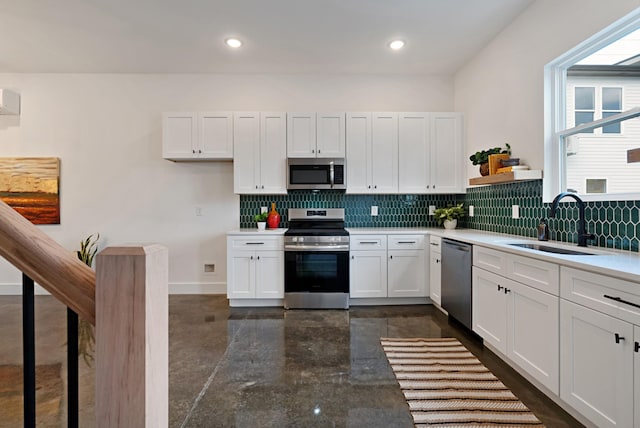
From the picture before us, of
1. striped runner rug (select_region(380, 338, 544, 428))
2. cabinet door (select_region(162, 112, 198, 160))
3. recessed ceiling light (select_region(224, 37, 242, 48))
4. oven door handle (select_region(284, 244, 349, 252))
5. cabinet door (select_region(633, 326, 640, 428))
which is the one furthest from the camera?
cabinet door (select_region(162, 112, 198, 160))

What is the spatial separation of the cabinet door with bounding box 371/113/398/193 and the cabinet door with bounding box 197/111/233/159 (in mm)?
1725

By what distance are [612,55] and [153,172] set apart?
4646mm

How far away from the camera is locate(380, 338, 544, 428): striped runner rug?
1.79 metres

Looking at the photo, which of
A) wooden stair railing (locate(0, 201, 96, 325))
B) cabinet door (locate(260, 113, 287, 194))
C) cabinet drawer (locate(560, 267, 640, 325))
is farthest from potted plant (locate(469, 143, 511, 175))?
wooden stair railing (locate(0, 201, 96, 325))

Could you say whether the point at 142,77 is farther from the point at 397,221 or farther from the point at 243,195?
the point at 397,221

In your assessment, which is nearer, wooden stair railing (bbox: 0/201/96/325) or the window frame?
wooden stair railing (bbox: 0/201/96/325)

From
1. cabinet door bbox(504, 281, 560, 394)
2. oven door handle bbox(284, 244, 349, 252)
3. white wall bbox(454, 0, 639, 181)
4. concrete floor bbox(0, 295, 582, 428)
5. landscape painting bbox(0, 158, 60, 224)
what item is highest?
white wall bbox(454, 0, 639, 181)

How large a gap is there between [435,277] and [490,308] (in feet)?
3.44

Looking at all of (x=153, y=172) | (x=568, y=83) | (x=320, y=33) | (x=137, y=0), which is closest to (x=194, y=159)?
(x=153, y=172)

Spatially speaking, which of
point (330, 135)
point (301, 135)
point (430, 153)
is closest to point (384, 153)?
point (430, 153)

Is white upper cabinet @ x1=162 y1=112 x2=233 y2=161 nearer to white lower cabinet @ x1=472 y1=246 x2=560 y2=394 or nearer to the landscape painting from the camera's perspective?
the landscape painting

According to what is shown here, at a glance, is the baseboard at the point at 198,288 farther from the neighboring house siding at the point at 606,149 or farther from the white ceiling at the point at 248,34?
the neighboring house siding at the point at 606,149

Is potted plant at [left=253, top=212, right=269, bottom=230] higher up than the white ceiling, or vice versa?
the white ceiling

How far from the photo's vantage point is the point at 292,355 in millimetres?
2555
